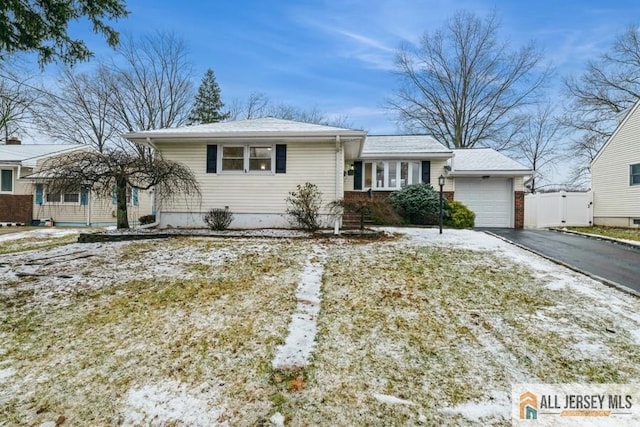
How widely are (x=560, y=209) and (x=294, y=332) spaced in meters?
16.4

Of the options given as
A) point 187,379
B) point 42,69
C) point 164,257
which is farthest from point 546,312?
point 42,69

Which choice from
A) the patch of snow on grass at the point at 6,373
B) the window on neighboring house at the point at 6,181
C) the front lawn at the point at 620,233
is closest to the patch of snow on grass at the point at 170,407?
the patch of snow on grass at the point at 6,373

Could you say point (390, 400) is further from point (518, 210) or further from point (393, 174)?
point (518, 210)

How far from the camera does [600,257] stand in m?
7.07

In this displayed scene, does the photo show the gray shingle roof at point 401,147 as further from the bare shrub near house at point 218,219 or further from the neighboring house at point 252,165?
the bare shrub near house at point 218,219

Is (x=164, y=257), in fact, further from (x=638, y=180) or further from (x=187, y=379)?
(x=638, y=180)

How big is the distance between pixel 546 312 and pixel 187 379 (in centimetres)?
402

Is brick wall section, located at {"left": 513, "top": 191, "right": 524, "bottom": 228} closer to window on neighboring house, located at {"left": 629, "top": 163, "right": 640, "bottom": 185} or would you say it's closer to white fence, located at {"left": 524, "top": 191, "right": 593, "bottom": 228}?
white fence, located at {"left": 524, "top": 191, "right": 593, "bottom": 228}

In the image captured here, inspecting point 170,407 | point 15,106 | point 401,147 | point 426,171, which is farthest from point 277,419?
point 15,106

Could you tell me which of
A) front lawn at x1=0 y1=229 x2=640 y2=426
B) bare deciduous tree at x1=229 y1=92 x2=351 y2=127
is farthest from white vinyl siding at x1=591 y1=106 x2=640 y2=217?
bare deciduous tree at x1=229 y1=92 x2=351 y2=127

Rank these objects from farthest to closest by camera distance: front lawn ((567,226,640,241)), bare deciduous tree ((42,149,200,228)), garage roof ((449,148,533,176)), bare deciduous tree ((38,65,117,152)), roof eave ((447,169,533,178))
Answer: bare deciduous tree ((38,65,117,152)) → garage roof ((449,148,533,176)) → roof eave ((447,169,533,178)) → front lawn ((567,226,640,241)) → bare deciduous tree ((42,149,200,228))

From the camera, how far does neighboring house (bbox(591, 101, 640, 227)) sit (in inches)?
554

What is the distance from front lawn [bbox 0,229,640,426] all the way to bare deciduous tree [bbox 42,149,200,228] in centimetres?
324

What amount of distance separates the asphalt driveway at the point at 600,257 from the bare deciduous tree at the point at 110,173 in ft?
32.8
